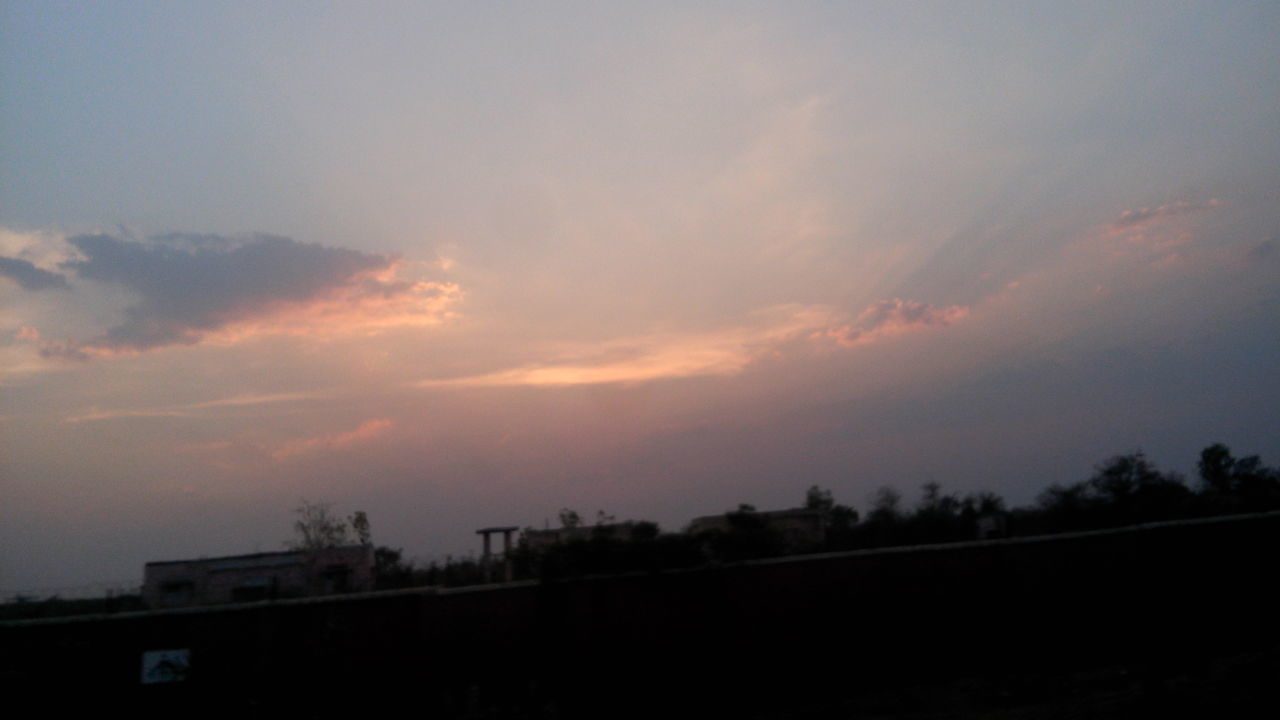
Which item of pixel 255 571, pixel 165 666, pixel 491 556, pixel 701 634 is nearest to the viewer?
pixel 165 666

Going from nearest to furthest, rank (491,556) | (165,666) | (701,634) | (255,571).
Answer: (165,666), (701,634), (491,556), (255,571)

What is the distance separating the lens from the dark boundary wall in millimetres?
19250

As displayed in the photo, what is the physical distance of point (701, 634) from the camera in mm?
20688

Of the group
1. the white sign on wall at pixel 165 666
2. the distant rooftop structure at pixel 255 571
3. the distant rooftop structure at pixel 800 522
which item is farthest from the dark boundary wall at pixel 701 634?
the distant rooftop structure at pixel 255 571

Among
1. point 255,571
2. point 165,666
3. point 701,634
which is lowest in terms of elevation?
point 701,634

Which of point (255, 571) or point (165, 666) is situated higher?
point (255, 571)

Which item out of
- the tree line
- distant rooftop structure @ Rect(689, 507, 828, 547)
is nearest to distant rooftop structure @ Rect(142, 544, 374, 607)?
the tree line

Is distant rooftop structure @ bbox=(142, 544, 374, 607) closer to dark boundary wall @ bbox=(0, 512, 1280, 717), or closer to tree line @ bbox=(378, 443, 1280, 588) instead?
tree line @ bbox=(378, 443, 1280, 588)

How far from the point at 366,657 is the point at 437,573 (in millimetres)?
8683

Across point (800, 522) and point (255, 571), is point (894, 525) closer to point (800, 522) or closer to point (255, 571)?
point (800, 522)

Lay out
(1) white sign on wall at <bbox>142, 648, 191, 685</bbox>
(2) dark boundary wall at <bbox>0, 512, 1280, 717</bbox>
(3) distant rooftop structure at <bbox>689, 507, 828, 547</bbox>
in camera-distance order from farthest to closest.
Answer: (3) distant rooftop structure at <bbox>689, 507, 828, 547</bbox>, (2) dark boundary wall at <bbox>0, 512, 1280, 717</bbox>, (1) white sign on wall at <bbox>142, 648, 191, 685</bbox>

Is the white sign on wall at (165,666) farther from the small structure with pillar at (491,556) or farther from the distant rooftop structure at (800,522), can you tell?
the distant rooftop structure at (800,522)

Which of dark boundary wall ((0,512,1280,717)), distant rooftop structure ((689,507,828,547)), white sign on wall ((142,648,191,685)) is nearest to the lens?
white sign on wall ((142,648,191,685))

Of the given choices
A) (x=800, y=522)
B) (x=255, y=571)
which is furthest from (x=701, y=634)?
(x=255, y=571)
